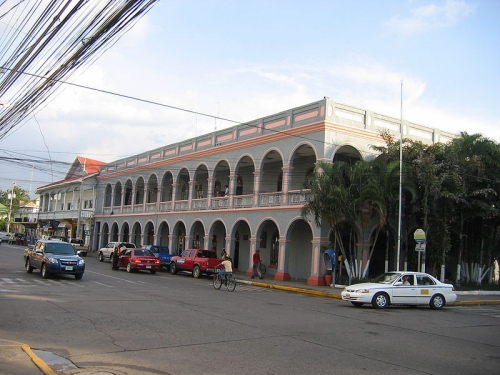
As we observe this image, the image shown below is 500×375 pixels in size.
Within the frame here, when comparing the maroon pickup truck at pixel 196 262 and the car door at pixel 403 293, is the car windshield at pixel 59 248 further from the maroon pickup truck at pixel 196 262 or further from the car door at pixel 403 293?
the car door at pixel 403 293

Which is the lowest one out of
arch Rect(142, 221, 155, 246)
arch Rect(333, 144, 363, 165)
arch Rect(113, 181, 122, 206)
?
arch Rect(142, 221, 155, 246)

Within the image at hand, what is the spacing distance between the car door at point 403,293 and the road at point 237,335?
1214 millimetres

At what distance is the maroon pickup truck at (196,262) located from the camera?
100 feet

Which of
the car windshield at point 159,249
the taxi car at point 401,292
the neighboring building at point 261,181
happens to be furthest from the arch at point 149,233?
the taxi car at point 401,292

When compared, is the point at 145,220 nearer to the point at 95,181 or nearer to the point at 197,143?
the point at 197,143

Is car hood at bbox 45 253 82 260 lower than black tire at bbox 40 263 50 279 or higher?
higher

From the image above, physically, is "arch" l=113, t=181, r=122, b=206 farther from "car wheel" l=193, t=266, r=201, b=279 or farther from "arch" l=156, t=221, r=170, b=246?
"car wheel" l=193, t=266, r=201, b=279

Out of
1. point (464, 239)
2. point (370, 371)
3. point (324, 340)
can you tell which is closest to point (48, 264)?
point (324, 340)

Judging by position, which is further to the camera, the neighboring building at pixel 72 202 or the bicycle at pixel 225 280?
the neighboring building at pixel 72 202

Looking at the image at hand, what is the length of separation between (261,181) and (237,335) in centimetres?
2161

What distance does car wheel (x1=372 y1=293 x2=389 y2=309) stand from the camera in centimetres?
1831

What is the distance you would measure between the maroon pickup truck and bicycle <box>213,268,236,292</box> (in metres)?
7.67

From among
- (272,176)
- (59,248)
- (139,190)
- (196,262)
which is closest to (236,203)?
(272,176)

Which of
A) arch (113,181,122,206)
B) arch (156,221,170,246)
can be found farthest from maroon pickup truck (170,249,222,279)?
arch (113,181,122,206)
